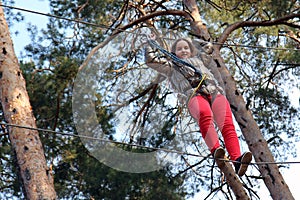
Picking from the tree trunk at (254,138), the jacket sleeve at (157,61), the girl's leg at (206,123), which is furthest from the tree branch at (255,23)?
the girl's leg at (206,123)

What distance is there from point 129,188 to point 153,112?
10.3 ft

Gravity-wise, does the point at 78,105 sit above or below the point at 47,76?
below

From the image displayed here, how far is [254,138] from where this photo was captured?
6.26m

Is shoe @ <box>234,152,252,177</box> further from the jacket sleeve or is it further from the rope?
the jacket sleeve

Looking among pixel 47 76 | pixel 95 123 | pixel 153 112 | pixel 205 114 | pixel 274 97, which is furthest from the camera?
pixel 274 97

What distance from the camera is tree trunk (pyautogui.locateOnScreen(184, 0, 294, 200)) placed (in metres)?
5.98

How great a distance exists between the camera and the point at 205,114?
13.6 feet

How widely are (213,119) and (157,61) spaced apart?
573mm

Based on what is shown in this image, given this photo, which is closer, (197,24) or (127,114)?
(127,114)

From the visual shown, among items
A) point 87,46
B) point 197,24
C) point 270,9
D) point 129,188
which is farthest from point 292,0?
point 129,188

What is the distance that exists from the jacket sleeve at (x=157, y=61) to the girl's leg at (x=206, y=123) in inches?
12.9

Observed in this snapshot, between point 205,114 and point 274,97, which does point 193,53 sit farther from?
point 274,97

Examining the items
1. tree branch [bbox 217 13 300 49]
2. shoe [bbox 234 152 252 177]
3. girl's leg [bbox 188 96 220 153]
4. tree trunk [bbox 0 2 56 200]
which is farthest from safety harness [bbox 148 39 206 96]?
tree branch [bbox 217 13 300 49]

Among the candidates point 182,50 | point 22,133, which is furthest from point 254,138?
point 22,133
